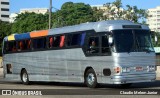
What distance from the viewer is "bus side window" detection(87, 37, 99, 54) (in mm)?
20359

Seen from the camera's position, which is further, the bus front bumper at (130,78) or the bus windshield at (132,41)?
the bus windshield at (132,41)

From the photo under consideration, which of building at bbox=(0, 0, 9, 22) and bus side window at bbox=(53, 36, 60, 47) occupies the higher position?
building at bbox=(0, 0, 9, 22)

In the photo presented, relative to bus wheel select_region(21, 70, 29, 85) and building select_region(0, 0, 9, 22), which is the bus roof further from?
building select_region(0, 0, 9, 22)

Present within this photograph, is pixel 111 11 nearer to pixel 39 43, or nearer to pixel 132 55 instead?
pixel 39 43

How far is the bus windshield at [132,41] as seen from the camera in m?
19.5

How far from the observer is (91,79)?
20.8 m

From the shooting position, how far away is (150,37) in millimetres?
20453

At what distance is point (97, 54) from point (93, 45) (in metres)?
0.48

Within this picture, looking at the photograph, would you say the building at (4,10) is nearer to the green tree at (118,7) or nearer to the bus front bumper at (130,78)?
the green tree at (118,7)

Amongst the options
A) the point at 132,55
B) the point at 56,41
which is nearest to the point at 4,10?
the point at 56,41

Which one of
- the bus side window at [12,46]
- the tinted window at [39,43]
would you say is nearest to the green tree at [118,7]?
the bus side window at [12,46]

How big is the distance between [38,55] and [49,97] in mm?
9609

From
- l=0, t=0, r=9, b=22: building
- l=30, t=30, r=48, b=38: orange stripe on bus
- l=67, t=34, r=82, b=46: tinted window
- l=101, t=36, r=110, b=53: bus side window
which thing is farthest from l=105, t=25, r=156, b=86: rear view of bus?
l=0, t=0, r=9, b=22: building

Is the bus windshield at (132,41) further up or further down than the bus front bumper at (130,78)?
further up
